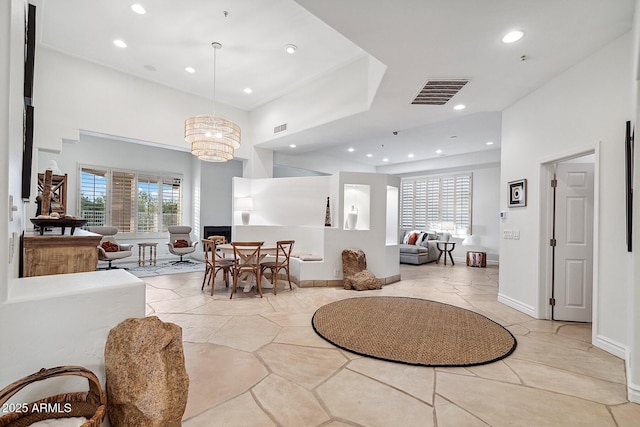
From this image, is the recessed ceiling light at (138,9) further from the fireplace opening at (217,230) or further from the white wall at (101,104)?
the fireplace opening at (217,230)

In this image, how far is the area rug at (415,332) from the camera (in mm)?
2689

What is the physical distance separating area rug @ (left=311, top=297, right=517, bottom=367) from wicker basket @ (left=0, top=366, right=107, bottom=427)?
2031 mm

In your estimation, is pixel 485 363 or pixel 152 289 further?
pixel 152 289

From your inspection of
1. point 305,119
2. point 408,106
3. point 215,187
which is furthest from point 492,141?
point 215,187

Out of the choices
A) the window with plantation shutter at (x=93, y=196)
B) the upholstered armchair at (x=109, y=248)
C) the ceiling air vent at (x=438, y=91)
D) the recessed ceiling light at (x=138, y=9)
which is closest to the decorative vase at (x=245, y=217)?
the upholstered armchair at (x=109, y=248)

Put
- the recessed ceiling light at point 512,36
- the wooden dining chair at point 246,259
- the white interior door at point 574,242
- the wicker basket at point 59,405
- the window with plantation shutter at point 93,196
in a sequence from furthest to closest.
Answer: the window with plantation shutter at point 93,196 < the wooden dining chair at point 246,259 < the white interior door at point 574,242 < the recessed ceiling light at point 512,36 < the wicker basket at point 59,405

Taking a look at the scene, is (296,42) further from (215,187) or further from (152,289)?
(215,187)

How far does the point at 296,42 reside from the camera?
4434 millimetres

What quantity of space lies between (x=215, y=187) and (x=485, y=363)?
8.35 metres

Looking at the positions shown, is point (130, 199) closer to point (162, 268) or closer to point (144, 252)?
point (144, 252)

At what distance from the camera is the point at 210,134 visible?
15.6 feet

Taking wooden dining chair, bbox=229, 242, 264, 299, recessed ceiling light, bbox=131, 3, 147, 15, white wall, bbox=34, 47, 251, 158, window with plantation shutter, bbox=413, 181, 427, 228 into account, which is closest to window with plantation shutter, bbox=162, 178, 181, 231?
white wall, bbox=34, 47, 251, 158

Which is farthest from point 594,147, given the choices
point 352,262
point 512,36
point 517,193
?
point 352,262

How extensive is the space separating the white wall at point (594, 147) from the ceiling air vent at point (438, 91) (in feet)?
3.57
